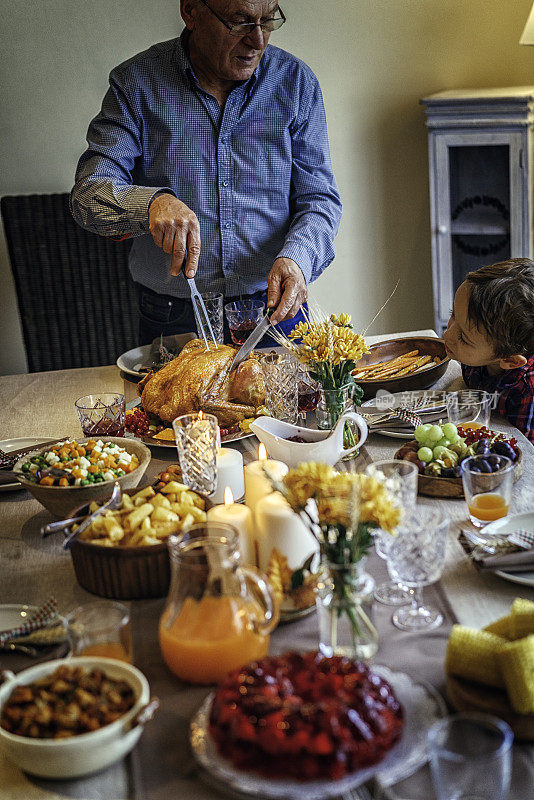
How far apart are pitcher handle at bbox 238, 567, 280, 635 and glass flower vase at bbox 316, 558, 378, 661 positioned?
2.7 inches

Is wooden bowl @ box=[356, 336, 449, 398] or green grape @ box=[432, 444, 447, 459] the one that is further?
wooden bowl @ box=[356, 336, 449, 398]

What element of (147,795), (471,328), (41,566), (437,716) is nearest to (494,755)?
(437,716)

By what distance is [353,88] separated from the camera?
3.71 meters

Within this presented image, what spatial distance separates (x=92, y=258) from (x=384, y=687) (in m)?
2.62

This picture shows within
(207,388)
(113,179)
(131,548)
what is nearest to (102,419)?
(207,388)

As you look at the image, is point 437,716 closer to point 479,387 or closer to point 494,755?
point 494,755

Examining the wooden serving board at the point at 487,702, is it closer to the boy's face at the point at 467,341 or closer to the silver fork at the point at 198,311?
the boy's face at the point at 467,341

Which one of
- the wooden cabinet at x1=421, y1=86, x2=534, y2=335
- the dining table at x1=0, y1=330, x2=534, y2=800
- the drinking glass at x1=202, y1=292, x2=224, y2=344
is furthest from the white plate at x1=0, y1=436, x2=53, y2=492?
the wooden cabinet at x1=421, y1=86, x2=534, y2=335

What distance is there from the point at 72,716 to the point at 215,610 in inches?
8.2

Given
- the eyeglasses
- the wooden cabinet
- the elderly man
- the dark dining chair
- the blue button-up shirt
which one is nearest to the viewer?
the eyeglasses

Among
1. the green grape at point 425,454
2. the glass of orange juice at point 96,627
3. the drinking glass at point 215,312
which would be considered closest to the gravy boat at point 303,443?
the green grape at point 425,454

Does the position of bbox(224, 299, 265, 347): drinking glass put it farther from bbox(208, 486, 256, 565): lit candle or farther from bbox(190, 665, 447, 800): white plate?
bbox(190, 665, 447, 800): white plate

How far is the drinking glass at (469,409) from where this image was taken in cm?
171

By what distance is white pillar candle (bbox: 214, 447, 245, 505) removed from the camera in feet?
4.89
